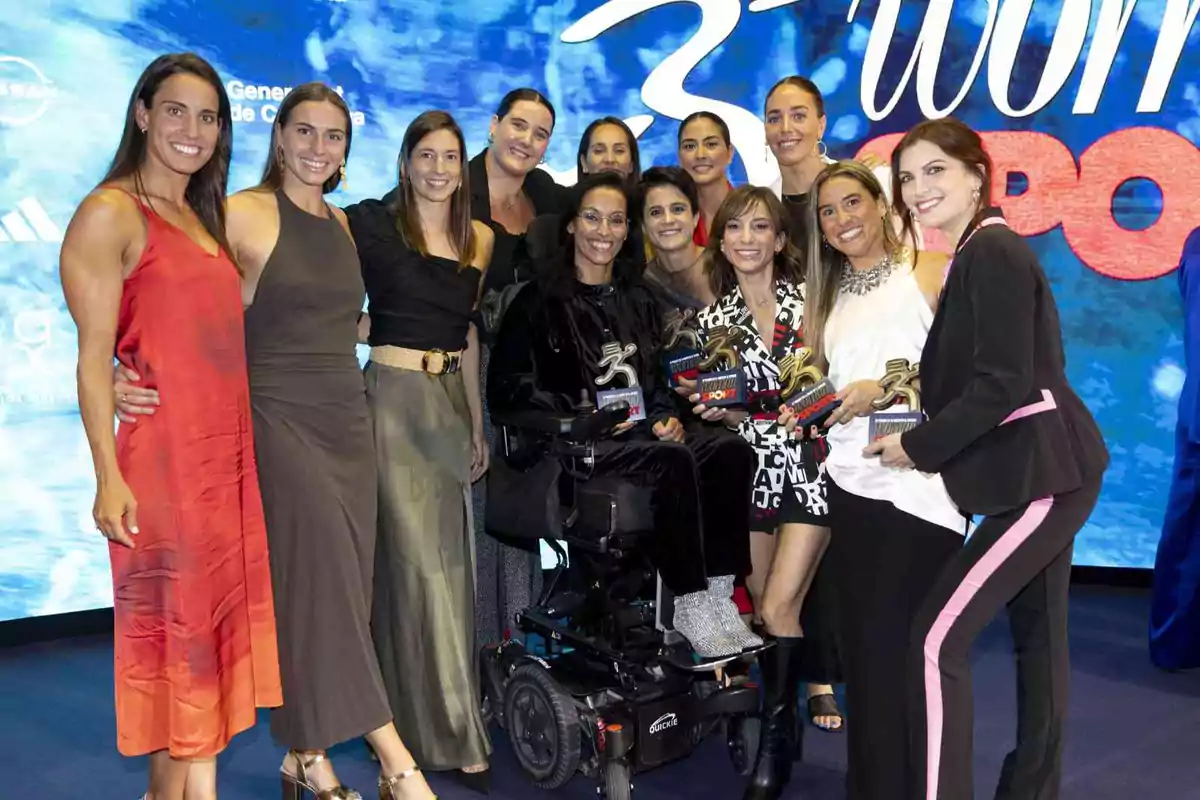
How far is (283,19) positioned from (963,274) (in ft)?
12.3

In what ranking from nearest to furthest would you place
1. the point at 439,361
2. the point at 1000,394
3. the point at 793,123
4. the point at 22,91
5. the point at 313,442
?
the point at 1000,394 → the point at 313,442 → the point at 439,361 → the point at 793,123 → the point at 22,91

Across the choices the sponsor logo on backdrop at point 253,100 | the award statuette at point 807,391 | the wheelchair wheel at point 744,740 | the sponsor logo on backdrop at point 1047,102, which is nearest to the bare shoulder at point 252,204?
the award statuette at point 807,391

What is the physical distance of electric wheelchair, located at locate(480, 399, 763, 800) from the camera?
3062 millimetres

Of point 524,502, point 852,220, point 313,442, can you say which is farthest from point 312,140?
point 852,220

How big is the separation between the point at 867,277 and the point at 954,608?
88cm

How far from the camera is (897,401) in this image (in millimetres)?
2598

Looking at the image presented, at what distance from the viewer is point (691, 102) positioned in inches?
218

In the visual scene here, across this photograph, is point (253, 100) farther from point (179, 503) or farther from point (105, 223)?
point (179, 503)

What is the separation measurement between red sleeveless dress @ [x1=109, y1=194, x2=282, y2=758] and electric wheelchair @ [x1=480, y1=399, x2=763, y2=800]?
908 mm

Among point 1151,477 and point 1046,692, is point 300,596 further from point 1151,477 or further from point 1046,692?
point 1151,477

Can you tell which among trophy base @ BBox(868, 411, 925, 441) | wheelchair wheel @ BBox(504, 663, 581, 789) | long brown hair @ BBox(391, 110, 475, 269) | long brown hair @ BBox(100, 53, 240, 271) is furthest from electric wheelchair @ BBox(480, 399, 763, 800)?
long brown hair @ BBox(100, 53, 240, 271)

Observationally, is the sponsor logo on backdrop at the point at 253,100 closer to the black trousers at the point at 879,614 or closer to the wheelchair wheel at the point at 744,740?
the wheelchair wheel at the point at 744,740

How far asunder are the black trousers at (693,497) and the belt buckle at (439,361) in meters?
0.49

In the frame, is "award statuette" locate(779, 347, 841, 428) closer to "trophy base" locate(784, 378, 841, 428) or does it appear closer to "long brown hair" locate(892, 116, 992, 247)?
"trophy base" locate(784, 378, 841, 428)
